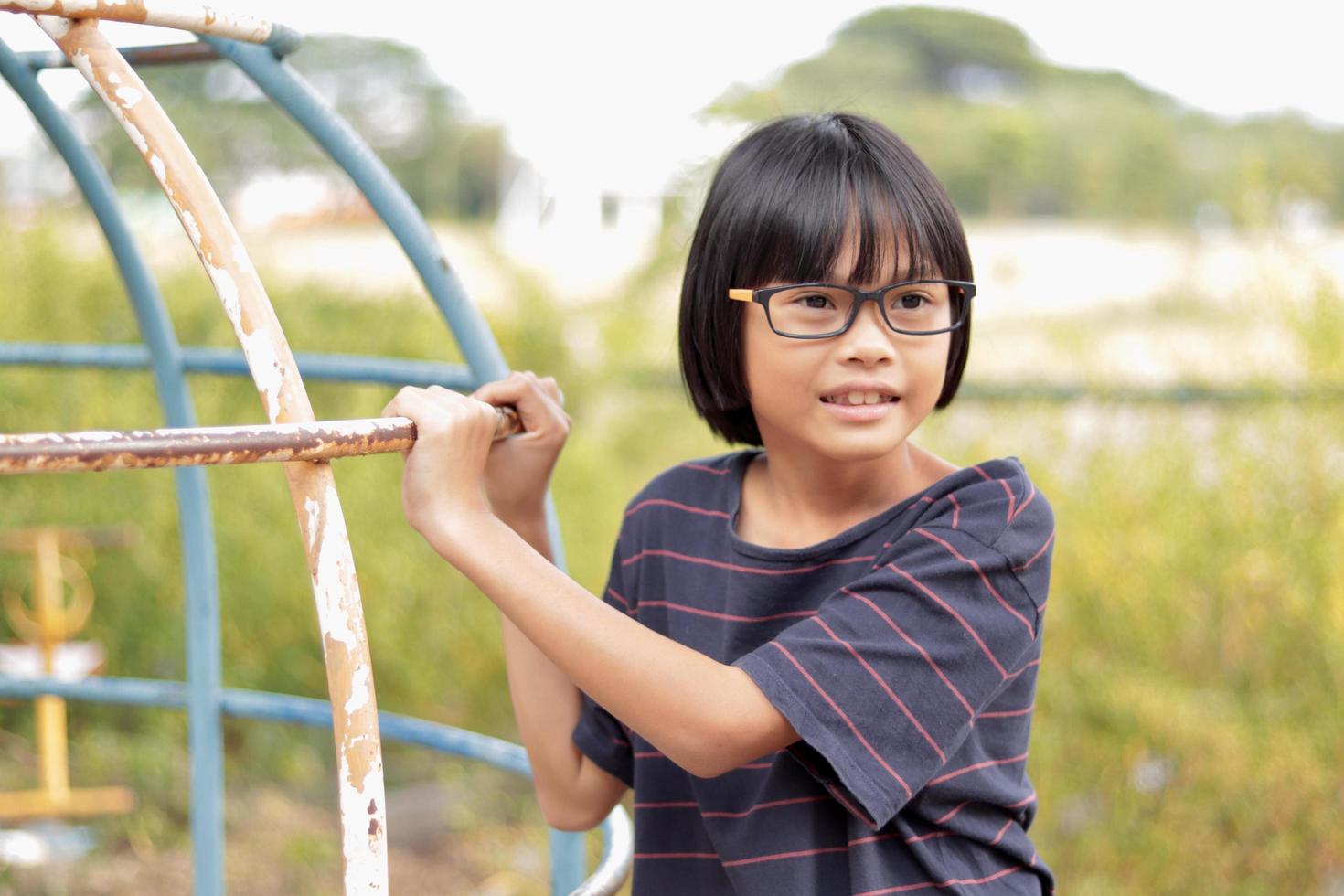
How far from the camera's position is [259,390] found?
3.00 feet

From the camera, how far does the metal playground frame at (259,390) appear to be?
0.88m

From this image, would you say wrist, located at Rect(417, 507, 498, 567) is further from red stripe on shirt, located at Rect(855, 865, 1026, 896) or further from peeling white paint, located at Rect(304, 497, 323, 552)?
red stripe on shirt, located at Rect(855, 865, 1026, 896)

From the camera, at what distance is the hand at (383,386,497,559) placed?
100cm

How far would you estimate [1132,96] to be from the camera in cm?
3400

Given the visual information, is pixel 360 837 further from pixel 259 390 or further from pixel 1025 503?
pixel 1025 503

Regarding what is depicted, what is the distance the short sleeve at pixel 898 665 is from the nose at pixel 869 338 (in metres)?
0.14

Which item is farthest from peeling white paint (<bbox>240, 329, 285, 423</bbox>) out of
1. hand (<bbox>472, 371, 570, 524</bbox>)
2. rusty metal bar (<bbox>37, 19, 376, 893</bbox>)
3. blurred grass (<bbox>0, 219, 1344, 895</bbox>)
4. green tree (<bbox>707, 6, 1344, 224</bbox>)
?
green tree (<bbox>707, 6, 1344, 224</bbox>)

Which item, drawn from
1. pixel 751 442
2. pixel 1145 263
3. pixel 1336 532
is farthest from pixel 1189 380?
pixel 751 442

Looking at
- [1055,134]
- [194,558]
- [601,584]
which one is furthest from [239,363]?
[1055,134]

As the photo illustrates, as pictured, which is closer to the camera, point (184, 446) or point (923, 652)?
point (184, 446)

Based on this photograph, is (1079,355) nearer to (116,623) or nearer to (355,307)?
(355,307)

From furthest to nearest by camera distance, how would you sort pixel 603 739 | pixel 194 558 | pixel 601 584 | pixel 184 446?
pixel 601 584, pixel 194 558, pixel 603 739, pixel 184 446

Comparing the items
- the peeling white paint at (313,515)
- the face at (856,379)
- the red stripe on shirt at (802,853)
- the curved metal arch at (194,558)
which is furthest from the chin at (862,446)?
the curved metal arch at (194,558)

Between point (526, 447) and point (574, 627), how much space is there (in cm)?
27
